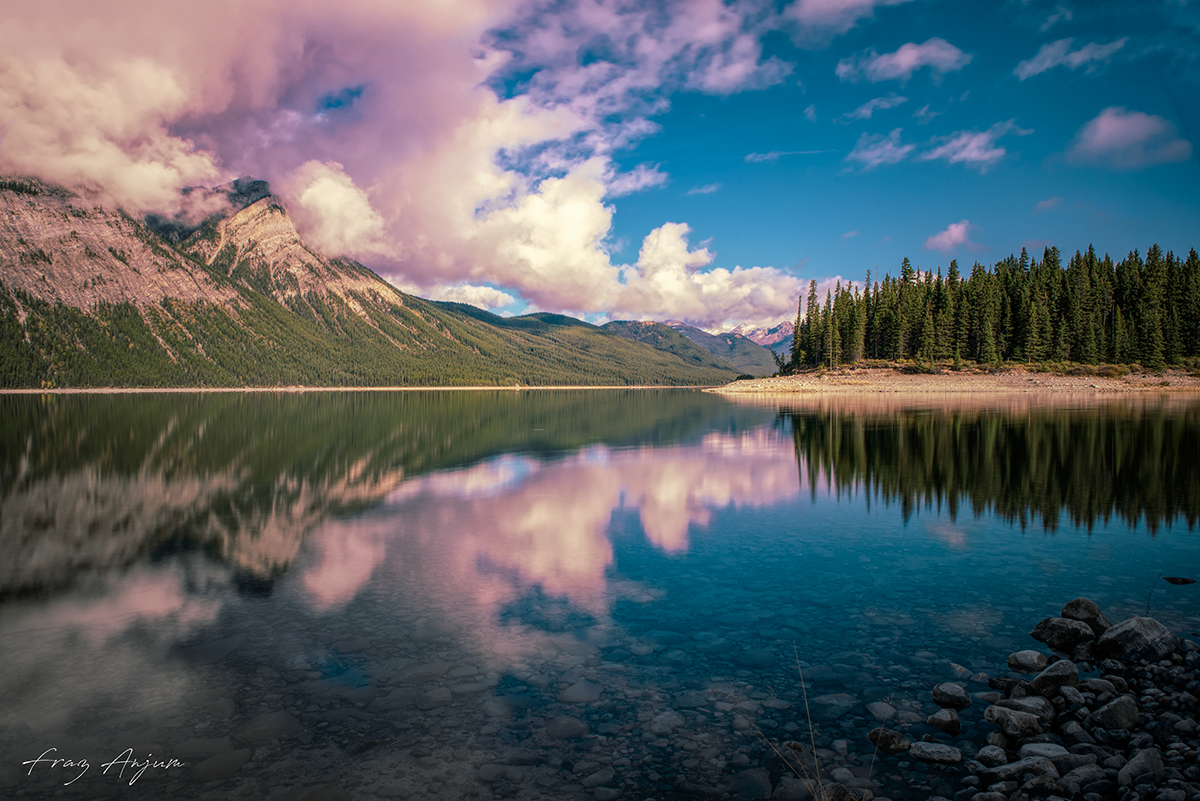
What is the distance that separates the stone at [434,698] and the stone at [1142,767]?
8052 mm

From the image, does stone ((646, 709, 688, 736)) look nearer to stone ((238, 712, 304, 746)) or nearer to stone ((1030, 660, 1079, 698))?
stone ((238, 712, 304, 746))

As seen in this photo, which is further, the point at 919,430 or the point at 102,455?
the point at 919,430

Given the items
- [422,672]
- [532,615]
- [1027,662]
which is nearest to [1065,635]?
[1027,662]

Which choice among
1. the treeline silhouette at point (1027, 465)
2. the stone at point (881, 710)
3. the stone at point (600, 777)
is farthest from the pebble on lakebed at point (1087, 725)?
the treeline silhouette at point (1027, 465)

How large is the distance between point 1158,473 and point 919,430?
19285 millimetres

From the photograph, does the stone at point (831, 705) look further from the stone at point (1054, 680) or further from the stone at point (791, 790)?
the stone at point (1054, 680)

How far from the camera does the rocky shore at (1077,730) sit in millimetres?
6395

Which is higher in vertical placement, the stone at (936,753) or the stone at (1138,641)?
the stone at (1138,641)

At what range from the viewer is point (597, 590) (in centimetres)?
1355

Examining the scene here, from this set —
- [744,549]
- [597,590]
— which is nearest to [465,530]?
[597,590]

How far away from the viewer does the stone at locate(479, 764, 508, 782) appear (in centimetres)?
701

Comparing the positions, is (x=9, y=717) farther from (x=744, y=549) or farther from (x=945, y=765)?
(x=744, y=549)

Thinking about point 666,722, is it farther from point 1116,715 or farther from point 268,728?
point 1116,715

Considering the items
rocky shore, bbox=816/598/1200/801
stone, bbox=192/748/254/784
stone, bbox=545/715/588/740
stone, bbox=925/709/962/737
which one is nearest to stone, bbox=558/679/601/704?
stone, bbox=545/715/588/740
